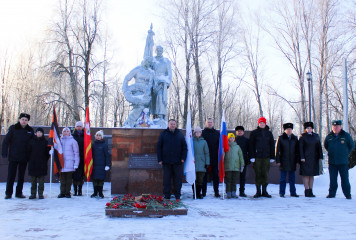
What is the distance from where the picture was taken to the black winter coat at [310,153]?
7.95 metres

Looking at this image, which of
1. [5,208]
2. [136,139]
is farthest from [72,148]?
[5,208]

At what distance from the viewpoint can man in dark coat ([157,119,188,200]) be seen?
725 cm

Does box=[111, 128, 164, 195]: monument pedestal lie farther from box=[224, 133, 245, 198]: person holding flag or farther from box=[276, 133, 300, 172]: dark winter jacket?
box=[276, 133, 300, 172]: dark winter jacket

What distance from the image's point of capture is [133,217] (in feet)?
17.0

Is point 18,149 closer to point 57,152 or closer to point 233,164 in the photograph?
point 57,152

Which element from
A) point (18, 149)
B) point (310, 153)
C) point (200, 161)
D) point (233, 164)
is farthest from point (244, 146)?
point (18, 149)

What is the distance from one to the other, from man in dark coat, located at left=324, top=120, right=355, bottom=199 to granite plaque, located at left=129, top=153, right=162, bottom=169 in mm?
4007

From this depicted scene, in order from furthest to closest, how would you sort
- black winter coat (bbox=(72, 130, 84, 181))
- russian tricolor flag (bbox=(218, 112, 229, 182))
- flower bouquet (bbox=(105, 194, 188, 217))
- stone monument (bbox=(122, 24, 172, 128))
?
stone monument (bbox=(122, 24, 172, 128))
black winter coat (bbox=(72, 130, 84, 181))
russian tricolor flag (bbox=(218, 112, 229, 182))
flower bouquet (bbox=(105, 194, 188, 217))

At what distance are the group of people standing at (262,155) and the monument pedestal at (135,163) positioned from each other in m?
0.52

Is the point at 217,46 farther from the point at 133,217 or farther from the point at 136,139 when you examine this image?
the point at 133,217

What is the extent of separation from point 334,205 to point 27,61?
28.0m

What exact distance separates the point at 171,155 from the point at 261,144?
86.2 inches

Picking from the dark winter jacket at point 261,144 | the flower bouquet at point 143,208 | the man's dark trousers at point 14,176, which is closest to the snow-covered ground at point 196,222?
the flower bouquet at point 143,208

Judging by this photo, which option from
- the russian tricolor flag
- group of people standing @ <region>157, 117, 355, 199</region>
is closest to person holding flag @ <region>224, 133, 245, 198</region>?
group of people standing @ <region>157, 117, 355, 199</region>
